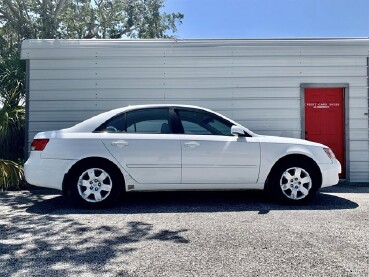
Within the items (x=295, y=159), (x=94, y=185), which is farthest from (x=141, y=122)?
(x=295, y=159)

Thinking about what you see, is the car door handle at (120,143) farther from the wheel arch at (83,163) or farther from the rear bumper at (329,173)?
the rear bumper at (329,173)

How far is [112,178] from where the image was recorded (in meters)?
5.66

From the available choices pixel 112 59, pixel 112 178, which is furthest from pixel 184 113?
pixel 112 59

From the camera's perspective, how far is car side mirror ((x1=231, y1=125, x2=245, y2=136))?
5773mm

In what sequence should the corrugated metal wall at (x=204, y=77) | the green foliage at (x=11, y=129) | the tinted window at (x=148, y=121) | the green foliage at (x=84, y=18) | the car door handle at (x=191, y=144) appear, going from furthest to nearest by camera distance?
the green foliage at (x=84, y=18) < the green foliage at (x=11, y=129) < the corrugated metal wall at (x=204, y=77) < the tinted window at (x=148, y=121) < the car door handle at (x=191, y=144)

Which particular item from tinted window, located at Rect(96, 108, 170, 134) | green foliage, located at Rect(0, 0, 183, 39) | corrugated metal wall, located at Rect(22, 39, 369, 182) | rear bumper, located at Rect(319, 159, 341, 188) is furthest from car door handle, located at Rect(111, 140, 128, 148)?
green foliage, located at Rect(0, 0, 183, 39)

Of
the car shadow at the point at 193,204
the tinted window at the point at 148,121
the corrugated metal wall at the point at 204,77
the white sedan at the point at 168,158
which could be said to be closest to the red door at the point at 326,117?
the corrugated metal wall at the point at 204,77

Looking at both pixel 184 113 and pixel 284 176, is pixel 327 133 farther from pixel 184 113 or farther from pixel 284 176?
pixel 184 113

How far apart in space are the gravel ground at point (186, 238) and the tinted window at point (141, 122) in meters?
1.21

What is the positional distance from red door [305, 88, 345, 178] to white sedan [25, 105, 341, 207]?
2.17m

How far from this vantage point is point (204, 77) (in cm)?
806

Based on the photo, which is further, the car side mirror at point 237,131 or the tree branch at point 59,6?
the tree branch at point 59,6

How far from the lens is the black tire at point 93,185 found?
562 centimetres

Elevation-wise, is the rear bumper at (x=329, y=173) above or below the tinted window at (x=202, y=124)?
below
